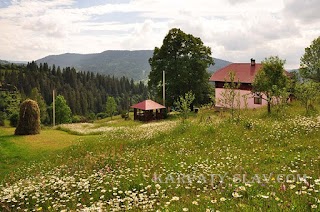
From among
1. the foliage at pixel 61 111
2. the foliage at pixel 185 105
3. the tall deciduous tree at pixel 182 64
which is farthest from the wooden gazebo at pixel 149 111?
the foliage at pixel 61 111

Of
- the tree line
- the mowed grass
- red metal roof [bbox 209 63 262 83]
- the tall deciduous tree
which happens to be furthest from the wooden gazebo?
the tree line

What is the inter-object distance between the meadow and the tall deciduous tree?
29.3 m

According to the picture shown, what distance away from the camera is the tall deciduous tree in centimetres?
4947

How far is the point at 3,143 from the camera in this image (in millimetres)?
25312

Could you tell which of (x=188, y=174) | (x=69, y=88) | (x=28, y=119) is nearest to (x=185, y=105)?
(x=188, y=174)

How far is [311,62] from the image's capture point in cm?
4538

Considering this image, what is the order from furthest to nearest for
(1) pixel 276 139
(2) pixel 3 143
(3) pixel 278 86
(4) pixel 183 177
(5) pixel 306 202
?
(3) pixel 278 86, (2) pixel 3 143, (1) pixel 276 139, (4) pixel 183 177, (5) pixel 306 202

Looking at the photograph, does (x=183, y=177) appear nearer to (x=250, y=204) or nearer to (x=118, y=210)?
(x=118, y=210)

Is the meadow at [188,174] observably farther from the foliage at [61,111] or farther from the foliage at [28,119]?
the foliage at [61,111]

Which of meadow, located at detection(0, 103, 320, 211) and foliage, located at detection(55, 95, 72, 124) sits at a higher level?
meadow, located at detection(0, 103, 320, 211)

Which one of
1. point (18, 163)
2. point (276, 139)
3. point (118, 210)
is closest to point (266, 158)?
point (276, 139)

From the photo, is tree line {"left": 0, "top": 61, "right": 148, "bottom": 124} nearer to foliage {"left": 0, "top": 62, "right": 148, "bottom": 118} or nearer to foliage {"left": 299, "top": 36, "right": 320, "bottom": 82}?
foliage {"left": 0, "top": 62, "right": 148, "bottom": 118}

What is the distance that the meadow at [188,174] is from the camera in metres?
5.54

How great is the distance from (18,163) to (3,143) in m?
7.62
